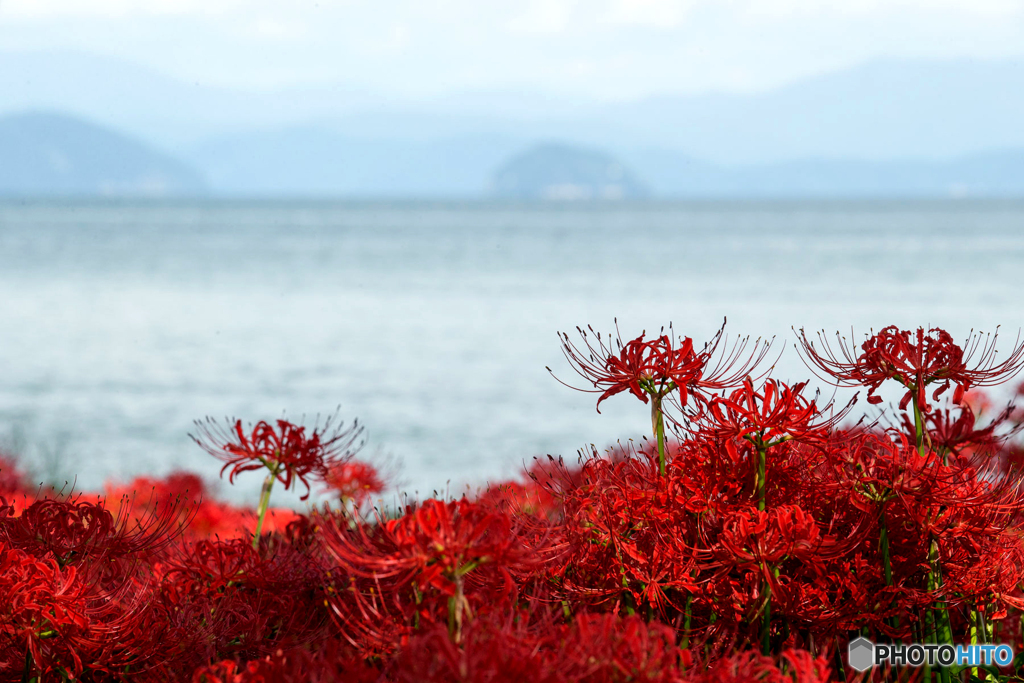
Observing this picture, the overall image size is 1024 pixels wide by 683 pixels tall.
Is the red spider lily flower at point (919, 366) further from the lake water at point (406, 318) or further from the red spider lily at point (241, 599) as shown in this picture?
the lake water at point (406, 318)

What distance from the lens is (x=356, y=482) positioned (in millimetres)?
4566

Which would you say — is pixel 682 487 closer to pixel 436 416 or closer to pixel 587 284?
pixel 436 416

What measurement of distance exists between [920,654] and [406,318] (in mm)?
37613

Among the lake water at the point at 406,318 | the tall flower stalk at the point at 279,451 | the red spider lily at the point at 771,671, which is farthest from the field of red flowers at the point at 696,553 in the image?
the lake water at the point at 406,318

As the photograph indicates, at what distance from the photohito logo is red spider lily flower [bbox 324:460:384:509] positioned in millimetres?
2325

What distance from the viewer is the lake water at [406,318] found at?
2230 cm

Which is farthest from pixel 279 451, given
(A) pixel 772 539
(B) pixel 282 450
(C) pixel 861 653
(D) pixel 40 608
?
(C) pixel 861 653

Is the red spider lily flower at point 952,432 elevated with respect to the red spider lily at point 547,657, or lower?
elevated

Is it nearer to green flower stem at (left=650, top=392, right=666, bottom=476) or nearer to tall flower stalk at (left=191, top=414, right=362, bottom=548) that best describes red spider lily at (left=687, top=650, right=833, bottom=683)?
green flower stem at (left=650, top=392, right=666, bottom=476)

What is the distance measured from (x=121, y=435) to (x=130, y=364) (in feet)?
28.3

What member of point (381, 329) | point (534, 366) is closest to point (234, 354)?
point (381, 329)

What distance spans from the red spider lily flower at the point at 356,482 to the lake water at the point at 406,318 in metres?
3.91

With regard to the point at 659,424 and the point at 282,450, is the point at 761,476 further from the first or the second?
the point at 282,450

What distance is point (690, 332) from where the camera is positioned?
31828 millimetres
